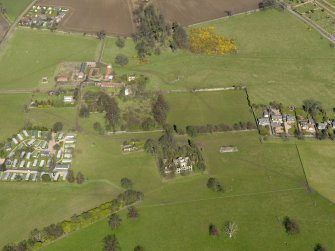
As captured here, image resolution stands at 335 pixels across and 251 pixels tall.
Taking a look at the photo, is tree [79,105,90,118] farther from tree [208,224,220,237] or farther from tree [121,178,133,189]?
tree [208,224,220,237]

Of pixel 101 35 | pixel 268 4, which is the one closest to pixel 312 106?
pixel 268 4

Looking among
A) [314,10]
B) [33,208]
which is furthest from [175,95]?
[314,10]

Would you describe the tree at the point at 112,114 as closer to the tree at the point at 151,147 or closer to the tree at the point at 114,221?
the tree at the point at 151,147

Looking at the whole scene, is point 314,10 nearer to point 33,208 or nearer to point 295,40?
point 295,40

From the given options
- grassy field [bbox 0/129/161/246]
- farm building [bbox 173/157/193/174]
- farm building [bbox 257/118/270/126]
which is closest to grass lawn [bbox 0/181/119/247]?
grassy field [bbox 0/129/161/246]

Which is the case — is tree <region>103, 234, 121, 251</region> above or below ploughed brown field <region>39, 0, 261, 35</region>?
below

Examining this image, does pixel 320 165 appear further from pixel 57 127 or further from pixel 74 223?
pixel 57 127
